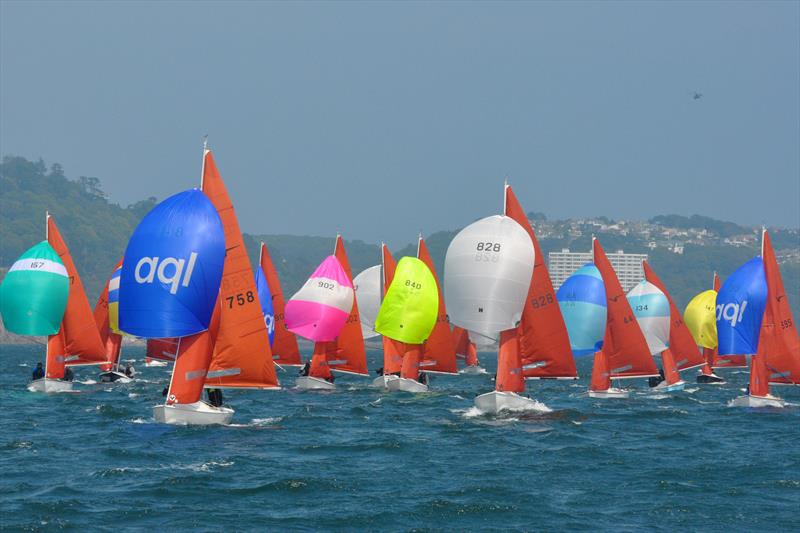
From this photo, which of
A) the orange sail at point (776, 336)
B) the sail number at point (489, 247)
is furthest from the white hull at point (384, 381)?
the sail number at point (489, 247)

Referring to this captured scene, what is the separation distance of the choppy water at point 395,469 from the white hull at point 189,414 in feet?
1.18

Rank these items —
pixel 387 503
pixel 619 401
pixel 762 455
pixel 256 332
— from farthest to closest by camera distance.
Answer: pixel 619 401, pixel 256 332, pixel 762 455, pixel 387 503

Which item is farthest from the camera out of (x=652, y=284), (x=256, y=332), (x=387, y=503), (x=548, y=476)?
(x=652, y=284)

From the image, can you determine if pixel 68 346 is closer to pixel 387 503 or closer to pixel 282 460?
pixel 282 460

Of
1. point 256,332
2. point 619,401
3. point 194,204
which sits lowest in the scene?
point 619,401

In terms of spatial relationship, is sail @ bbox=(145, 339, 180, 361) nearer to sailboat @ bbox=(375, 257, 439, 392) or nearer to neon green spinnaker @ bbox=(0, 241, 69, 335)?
neon green spinnaker @ bbox=(0, 241, 69, 335)

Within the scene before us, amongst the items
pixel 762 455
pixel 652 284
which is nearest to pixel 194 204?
pixel 762 455

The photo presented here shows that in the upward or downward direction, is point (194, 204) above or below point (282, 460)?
above

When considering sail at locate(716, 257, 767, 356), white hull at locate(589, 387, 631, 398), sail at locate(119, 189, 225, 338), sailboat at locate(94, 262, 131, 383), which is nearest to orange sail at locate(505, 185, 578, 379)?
sail at locate(716, 257, 767, 356)

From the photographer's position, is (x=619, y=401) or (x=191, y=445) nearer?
(x=191, y=445)

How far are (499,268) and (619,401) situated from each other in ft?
57.5

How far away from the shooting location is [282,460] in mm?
31094

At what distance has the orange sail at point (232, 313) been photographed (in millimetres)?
36250

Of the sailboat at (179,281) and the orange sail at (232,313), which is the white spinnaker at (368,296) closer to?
the orange sail at (232,313)
